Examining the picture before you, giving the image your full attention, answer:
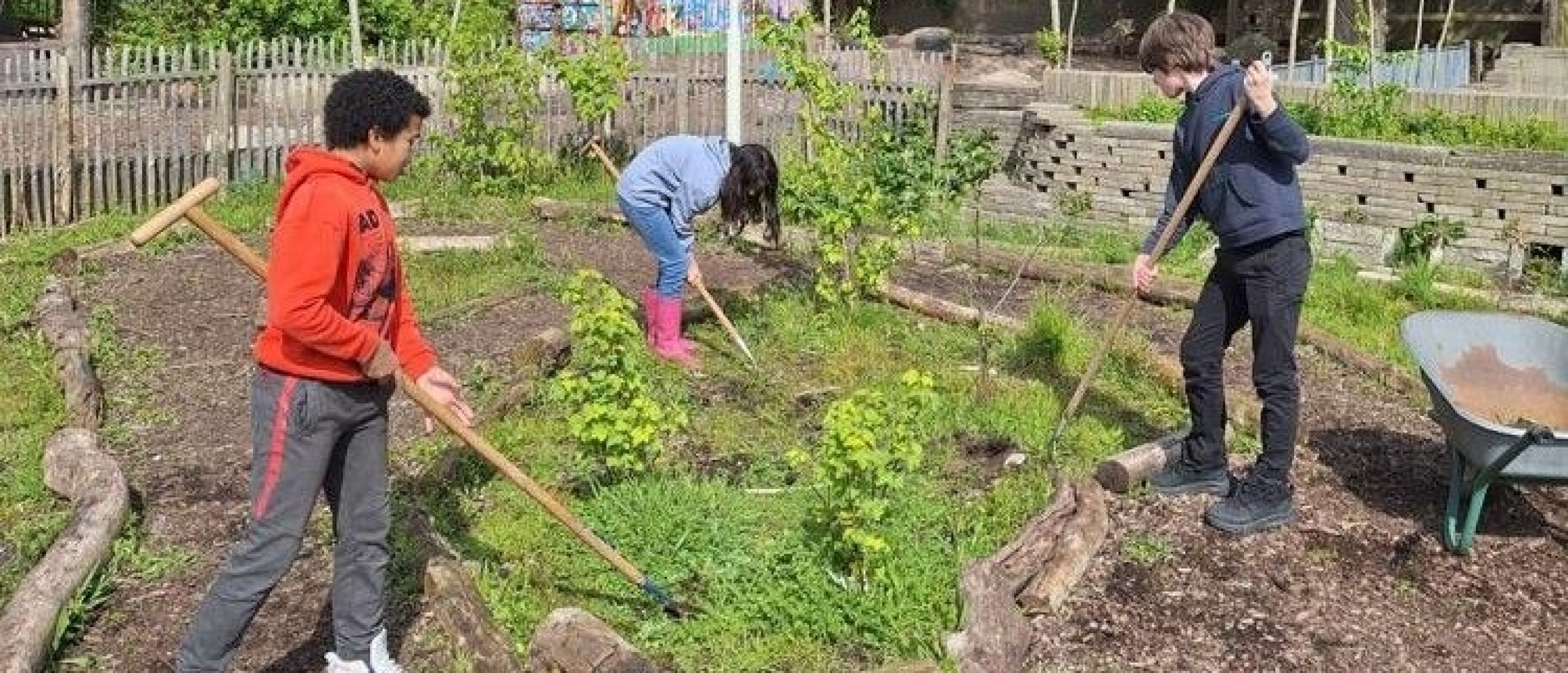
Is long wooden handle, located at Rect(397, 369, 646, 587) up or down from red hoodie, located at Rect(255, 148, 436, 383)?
down

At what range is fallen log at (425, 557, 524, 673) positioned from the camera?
13.3 ft

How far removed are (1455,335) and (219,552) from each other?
4.27 metres

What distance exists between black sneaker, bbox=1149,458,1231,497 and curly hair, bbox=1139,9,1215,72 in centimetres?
137

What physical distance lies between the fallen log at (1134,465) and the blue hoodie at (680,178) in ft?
7.50

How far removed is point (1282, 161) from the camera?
5125 mm

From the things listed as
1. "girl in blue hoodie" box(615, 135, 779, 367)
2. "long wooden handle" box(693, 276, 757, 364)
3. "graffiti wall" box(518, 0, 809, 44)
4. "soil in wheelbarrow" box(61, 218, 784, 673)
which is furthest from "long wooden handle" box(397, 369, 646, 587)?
"graffiti wall" box(518, 0, 809, 44)

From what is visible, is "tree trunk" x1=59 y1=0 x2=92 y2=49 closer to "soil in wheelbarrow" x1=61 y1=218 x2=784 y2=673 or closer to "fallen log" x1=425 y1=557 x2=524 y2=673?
"soil in wheelbarrow" x1=61 y1=218 x2=784 y2=673

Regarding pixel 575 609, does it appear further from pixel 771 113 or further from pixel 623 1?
pixel 623 1

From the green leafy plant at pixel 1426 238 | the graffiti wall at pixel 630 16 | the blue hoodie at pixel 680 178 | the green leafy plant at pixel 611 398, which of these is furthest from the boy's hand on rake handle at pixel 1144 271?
the graffiti wall at pixel 630 16

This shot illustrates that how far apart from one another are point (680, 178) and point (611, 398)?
2.03 metres

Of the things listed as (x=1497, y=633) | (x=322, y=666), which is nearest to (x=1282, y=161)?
(x=1497, y=633)

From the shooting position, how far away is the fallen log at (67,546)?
422cm

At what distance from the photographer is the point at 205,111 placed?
40.3ft

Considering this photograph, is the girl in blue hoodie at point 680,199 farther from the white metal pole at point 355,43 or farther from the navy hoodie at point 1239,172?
the white metal pole at point 355,43
